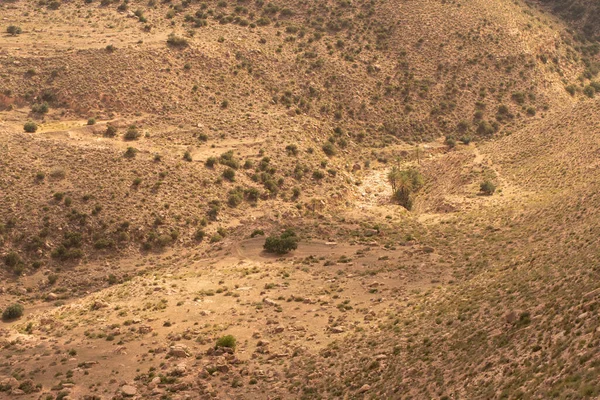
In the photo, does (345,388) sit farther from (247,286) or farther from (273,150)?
(273,150)

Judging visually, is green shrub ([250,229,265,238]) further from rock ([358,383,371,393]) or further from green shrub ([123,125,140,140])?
rock ([358,383,371,393])

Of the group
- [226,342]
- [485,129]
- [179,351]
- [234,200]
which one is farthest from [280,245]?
[485,129]

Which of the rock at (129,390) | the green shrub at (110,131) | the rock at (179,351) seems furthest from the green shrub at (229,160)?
the rock at (129,390)

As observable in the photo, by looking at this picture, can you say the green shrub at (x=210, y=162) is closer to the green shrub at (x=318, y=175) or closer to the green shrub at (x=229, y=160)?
the green shrub at (x=229, y=160)

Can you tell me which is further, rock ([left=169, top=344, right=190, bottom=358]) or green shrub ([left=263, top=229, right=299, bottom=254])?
green shrub ([left=263, top=229, right=299, bottom=254])

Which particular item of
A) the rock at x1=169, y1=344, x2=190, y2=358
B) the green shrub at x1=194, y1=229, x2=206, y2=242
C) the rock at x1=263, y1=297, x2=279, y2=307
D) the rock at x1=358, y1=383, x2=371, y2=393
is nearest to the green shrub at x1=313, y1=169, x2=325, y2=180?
→ the green shrub at x1=194, y1=229, x2=206, y2=242

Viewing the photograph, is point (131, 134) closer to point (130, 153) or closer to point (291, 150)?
point (130, 153)
